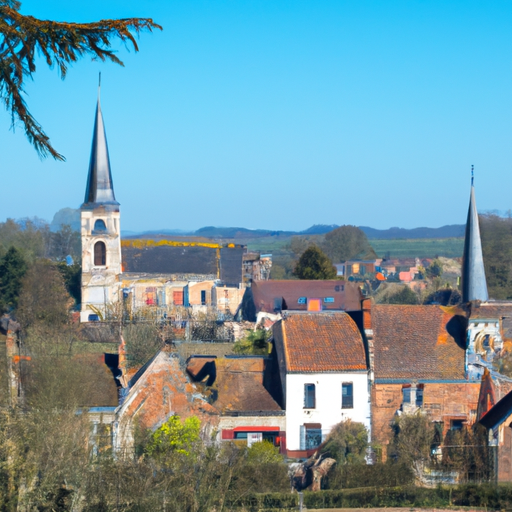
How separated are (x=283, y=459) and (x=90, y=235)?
3760 cm

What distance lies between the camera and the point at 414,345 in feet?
93.2

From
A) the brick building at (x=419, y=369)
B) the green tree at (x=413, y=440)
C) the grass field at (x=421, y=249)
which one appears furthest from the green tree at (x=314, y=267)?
the grass field at (x=421, y=249)

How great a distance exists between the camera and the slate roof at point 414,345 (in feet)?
89.0

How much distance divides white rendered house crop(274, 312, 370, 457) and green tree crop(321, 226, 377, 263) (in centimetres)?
9613

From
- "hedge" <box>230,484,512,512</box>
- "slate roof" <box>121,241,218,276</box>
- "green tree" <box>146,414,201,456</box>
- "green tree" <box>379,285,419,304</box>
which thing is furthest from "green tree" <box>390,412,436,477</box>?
"slate roof" <box>121,241,218,276</box>

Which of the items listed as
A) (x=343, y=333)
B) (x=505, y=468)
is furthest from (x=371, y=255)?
(x=505, y=468)

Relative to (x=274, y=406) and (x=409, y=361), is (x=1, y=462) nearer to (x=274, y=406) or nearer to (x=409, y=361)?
(x=274, y=406)

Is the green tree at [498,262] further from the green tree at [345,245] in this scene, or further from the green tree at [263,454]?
the green tree at [345,245]

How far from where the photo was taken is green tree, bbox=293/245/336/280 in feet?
204

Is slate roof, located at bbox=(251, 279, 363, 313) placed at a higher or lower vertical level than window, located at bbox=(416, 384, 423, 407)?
higher

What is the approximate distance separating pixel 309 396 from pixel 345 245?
333 feet

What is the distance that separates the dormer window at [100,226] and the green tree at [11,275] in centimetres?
617

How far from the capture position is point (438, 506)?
1636cm

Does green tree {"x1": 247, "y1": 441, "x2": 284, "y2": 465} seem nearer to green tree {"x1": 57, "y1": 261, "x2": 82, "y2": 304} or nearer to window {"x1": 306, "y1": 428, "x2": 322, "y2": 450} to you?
window {"x1": 306, "y1": 428, "x2": 322, "y2": 450}
